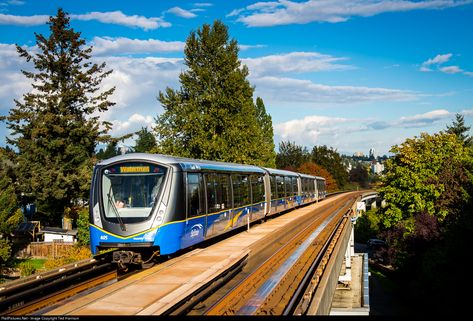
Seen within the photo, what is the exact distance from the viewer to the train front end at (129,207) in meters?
14.7

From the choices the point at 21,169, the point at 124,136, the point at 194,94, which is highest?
the point at 194,94

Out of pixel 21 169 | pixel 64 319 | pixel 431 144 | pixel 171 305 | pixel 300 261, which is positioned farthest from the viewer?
pixel 431 144

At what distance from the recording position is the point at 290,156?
444 feet

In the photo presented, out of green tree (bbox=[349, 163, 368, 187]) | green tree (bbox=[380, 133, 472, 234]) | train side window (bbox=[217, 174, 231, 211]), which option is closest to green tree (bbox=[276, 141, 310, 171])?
green tree (bbox=[349, 163, 368, 187])

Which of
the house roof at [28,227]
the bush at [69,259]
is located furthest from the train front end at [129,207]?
the house roof at [28,227]

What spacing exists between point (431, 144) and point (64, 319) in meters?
49.7

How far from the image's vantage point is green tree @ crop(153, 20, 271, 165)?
147 ft

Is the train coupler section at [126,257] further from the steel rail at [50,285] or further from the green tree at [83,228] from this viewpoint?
the green tree at [83,228]

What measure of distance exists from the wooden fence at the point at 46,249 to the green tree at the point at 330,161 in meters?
107

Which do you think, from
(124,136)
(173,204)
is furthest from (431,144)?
(173,204)

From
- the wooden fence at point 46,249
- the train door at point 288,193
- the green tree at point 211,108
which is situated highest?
the green tree at point 211,108

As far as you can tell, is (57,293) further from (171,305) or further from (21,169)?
(21,169)

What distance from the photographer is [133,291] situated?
11844 millimetres

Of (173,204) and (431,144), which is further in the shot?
(431,144)
